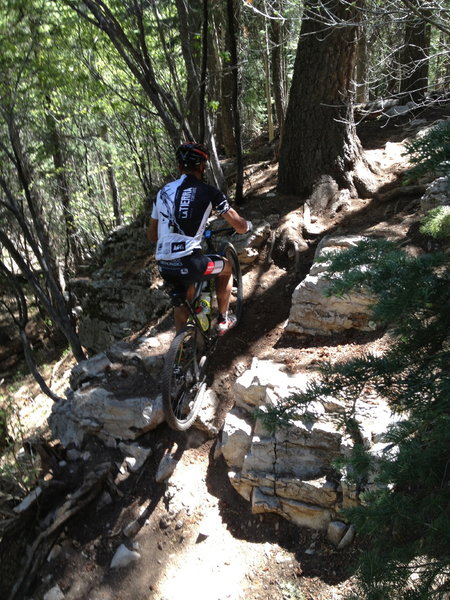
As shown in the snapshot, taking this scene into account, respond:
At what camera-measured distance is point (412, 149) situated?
6.07ft

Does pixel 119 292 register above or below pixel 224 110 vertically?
below

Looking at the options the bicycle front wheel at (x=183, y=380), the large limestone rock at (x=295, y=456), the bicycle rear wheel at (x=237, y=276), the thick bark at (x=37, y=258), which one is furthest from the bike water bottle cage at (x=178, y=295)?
the thick bark at (x=37, y=258)

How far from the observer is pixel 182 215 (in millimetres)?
4121

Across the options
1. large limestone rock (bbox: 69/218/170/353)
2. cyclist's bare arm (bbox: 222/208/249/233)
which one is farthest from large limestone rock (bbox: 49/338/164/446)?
cyclist's bare arm (bbox: 222/208/249/233)

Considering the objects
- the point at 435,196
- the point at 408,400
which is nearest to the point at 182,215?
the point at 408,400

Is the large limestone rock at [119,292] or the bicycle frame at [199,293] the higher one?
the bicycle frame at [199,293]

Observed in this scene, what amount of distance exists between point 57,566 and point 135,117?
1055 cm

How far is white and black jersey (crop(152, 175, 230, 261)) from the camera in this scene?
412 centimetres

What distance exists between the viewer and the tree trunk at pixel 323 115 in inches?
247

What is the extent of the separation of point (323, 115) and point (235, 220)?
3158 mm

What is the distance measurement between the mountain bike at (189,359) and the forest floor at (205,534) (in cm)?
35

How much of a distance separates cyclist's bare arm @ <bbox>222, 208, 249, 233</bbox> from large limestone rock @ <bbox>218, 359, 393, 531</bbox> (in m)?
1.56

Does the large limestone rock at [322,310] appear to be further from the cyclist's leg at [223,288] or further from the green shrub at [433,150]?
the green shrub at [433,150]

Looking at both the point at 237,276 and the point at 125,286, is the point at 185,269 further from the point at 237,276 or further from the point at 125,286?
the point at 125,286
